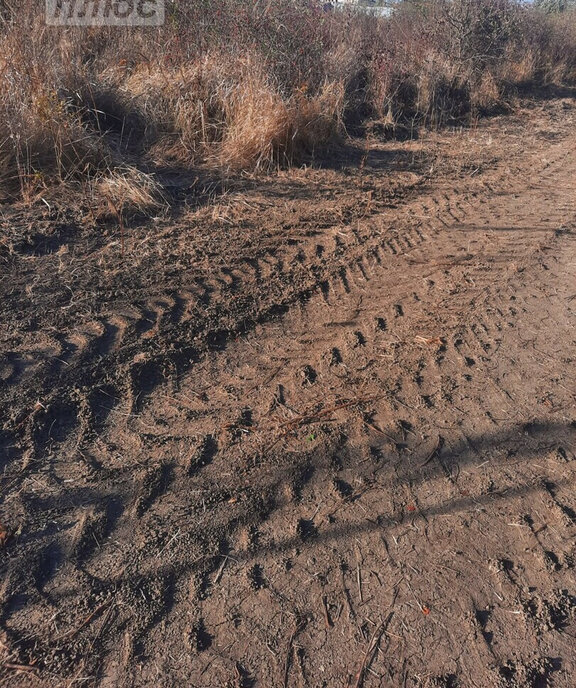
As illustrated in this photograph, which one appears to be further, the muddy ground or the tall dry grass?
the tall dry grass

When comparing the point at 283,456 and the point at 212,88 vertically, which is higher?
the point at 212,88

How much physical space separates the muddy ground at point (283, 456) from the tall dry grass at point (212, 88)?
33.4 inches

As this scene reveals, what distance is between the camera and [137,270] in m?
4.44

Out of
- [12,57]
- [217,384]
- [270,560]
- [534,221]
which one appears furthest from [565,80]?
[270,560]

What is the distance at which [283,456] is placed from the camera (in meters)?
2.90

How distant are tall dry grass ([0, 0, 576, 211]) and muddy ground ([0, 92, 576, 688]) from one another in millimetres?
848

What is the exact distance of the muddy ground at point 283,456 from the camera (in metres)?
2.16

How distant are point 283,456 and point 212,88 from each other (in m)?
5.51

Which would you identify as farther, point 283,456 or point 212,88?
point 212,88

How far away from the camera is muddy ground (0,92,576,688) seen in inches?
85.0

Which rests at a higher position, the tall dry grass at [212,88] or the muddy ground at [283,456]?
the tall dry grass at [212,88]

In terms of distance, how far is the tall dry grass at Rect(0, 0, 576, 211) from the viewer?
5469mm

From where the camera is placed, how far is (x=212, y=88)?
6887 millimetres

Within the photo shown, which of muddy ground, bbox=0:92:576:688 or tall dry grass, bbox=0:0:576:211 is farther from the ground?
tall dry grass, bbox=0:0:576:211
